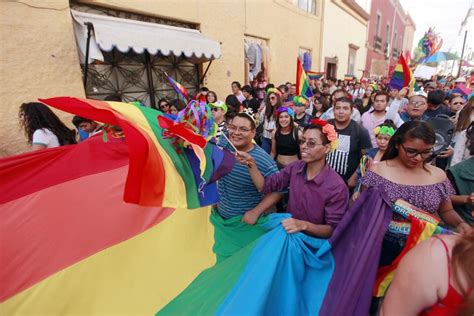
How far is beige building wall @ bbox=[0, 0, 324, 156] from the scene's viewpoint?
4641mm

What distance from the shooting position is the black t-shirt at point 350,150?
3.34m

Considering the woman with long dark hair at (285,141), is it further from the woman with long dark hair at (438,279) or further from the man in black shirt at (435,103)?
the woman with long dark hair at (438,279)

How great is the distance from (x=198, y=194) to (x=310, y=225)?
30.2 inches

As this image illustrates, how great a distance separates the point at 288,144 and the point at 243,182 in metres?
1.91

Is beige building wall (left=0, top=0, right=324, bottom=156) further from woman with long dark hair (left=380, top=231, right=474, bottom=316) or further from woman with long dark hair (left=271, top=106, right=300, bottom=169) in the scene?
woman with long dark hair (left=380, top=231, right=474, bottom=316)

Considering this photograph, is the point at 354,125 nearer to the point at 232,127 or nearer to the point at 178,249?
the point at 232,127

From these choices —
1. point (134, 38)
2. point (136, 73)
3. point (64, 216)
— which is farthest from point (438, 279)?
point (136, 73)

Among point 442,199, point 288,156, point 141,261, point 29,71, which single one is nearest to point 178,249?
point 141,261

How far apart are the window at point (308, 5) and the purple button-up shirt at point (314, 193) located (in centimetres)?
1313

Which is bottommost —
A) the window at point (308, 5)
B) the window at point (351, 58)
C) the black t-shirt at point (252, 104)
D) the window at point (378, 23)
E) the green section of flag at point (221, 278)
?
the green section of flag at point (221, 278)

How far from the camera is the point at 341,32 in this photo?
57.5ft

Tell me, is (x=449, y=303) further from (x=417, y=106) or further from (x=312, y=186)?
(x=417, y=106)

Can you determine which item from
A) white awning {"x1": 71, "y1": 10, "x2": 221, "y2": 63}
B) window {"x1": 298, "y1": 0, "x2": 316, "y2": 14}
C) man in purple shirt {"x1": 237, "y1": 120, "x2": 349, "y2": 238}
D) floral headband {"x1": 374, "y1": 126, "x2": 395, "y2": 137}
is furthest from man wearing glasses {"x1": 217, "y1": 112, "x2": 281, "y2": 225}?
window {"x1": 298, "y1": 0, "x2": 316, "y2": 14}

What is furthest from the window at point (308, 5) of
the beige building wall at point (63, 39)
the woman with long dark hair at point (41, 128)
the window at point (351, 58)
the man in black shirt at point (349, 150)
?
the woman with long dark hair at point (41, 128)
